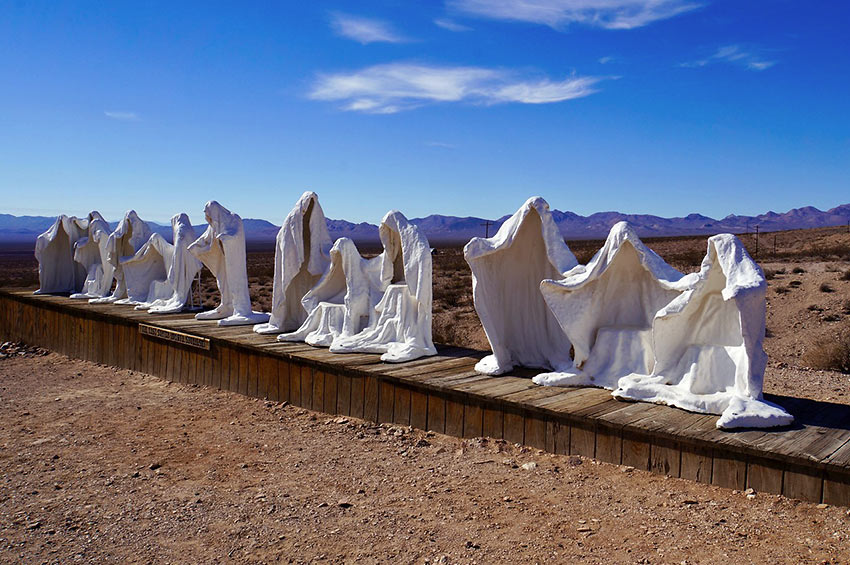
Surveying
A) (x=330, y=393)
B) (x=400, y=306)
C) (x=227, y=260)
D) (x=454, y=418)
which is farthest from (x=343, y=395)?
(x=227, y=260)

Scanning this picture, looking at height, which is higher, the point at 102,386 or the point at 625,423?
the point at 625,423

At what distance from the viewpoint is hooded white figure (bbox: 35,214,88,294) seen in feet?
50.2

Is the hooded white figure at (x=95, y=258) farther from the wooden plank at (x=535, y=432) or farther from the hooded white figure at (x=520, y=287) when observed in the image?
the wooden plank at (x=535, y=432)

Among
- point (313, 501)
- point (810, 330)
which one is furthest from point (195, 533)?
point (810, 330)

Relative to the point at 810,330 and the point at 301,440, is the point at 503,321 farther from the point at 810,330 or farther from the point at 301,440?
the point at 810,330

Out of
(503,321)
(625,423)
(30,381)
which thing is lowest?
(30,381)

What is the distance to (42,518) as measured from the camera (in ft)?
17.7

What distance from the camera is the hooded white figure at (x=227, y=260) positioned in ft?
35.9

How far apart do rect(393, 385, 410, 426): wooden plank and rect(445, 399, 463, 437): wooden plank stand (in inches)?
21.9

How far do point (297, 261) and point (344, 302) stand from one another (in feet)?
3.30

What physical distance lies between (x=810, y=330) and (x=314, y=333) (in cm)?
1084

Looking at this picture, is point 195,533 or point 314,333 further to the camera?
point 314,333

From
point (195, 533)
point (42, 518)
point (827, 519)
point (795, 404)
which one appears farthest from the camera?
point (795, 404)

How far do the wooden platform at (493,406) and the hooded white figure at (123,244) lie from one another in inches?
74.6
